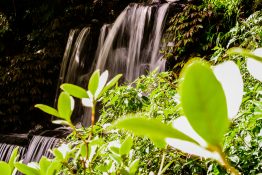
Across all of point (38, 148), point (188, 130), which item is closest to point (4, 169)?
point (188, 130)

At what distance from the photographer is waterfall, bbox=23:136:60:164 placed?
473 cm

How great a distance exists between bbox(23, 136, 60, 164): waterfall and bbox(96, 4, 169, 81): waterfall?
1570 millimetres

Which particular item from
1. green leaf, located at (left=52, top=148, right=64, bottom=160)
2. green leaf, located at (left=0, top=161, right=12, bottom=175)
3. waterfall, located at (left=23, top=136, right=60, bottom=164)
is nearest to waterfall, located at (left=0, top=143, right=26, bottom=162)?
waterfall, located at (left=23, top=136, right=60, bottom=164)

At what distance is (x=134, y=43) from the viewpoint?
5.87 metres

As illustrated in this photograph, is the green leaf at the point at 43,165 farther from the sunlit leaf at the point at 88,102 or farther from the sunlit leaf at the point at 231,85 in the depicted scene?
the sunlit leaf at the point at 231,85

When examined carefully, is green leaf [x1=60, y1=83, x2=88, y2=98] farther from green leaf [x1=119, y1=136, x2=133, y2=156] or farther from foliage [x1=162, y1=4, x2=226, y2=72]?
foliage [x1=162, y1=4, x2=226, y2=72]

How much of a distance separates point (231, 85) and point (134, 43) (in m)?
5.63

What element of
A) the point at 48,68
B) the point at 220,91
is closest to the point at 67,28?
the point at 48,68

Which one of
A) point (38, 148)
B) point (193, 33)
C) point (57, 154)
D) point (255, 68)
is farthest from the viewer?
point (38, 148)

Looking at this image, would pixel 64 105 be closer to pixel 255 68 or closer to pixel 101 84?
pixel 101 84

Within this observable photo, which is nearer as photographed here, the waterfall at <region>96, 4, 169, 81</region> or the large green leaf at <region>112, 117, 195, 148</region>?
the large green leaf at <region>112, 117, 195, 148</region>

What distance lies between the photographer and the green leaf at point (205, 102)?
0.76 feet

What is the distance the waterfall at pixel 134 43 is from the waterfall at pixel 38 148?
1570mm

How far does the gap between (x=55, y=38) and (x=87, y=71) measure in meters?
1.38
